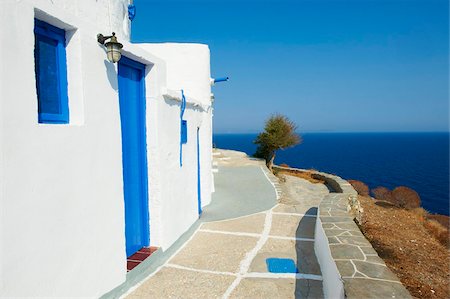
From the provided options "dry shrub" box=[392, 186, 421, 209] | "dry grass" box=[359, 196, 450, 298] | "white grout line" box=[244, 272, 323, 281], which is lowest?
"dry shrub" box=[392, 186, 421, 209]

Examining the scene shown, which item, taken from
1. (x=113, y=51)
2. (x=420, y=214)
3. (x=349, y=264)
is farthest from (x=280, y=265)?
(x=420, y=214)

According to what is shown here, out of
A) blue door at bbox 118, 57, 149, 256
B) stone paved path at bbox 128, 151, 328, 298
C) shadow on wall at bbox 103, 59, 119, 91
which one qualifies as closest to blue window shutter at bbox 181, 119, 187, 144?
blue door at bbox 118, 57, 149, 256

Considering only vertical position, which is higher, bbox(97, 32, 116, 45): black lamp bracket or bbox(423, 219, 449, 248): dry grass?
bbox(97, 32, 116, 45): black lamp bracket

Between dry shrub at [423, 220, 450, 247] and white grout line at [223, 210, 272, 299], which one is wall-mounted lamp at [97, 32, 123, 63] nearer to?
white grout line at [223, 210, 272, 299]

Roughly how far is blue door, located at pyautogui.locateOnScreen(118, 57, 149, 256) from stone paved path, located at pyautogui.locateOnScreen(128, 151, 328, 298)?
2.57 feet

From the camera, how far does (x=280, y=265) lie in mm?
5387

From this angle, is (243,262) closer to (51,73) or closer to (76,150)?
(76,150)

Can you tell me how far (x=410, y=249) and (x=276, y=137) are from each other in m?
15.4

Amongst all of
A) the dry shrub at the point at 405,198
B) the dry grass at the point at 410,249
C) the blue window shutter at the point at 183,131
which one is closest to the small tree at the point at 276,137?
the dry shrub at the point at 405,198

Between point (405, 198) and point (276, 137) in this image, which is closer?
point (405, 198)

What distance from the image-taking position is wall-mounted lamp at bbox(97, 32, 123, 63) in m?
3.85

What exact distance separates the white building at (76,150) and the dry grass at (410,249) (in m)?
4.53

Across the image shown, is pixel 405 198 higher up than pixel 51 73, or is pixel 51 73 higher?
pixel 51 73

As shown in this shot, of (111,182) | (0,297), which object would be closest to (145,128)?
(111,182)
